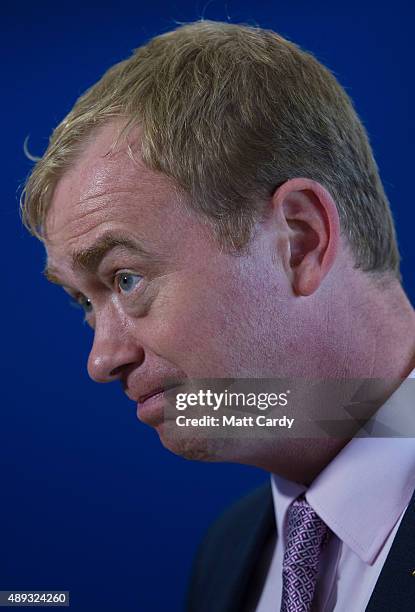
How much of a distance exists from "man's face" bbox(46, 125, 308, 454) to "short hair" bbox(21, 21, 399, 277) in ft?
0.10

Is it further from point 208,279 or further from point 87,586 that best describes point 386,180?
point 87,586

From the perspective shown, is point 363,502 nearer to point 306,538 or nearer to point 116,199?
point 306,538

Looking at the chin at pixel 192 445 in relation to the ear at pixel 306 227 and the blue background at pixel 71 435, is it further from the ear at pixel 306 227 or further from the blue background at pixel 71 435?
the blue background at pixel 71 435

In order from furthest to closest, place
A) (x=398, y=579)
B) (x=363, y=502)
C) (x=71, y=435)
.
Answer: (x=71, y=435) < (x=363, y=502) < (x=398, y=579)

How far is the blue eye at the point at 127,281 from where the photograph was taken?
3.55 feet

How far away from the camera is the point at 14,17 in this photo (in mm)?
1904

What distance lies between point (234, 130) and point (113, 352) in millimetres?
336

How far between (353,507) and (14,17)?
1.40 metres

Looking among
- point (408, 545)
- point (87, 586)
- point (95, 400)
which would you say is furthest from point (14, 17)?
point (408, 545)

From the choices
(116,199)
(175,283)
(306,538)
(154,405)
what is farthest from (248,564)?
(116,199)

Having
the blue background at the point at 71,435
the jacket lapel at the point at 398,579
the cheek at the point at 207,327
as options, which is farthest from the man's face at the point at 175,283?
the blue background at the point at 71,435

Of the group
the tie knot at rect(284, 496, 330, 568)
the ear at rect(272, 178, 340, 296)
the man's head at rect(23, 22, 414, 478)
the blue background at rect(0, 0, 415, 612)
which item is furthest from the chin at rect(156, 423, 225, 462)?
the blue background at rect(0, 0, 415, 612)

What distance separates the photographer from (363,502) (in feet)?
3.46

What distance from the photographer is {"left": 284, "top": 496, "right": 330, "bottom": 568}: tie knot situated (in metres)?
1.08
